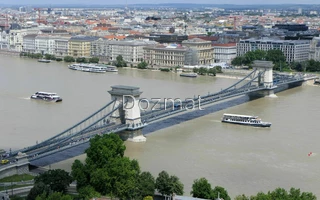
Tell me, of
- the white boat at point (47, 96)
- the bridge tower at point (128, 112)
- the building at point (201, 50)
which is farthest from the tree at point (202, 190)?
the building at point (201, 50)

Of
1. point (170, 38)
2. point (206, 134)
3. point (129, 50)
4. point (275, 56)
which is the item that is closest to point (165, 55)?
point (129, 50)

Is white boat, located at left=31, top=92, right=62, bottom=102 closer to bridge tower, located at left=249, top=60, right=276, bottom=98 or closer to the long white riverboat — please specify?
bridge tower, located at left=249, top=60, right=276, bottom=98

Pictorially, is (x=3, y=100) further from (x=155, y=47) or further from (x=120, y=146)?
(x=155, y=47)

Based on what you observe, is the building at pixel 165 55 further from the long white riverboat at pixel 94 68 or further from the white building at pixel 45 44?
the white building at pixel 45 44

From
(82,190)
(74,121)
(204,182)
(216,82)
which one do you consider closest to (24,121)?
(74,121)

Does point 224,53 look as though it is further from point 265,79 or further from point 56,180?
point 56,180
